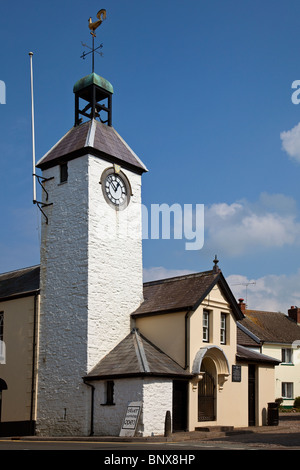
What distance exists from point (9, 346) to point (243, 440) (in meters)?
13.4

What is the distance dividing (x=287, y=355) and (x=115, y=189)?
26023mm

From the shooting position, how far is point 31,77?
32062mm

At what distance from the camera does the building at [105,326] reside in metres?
26.8

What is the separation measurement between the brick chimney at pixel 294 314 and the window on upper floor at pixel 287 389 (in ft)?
21.1

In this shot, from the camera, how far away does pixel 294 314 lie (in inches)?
2159

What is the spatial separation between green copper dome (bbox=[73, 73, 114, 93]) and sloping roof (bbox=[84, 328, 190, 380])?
517 inches

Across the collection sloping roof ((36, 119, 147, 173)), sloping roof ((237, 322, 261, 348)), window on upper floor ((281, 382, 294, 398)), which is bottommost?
window on upper floor ((281, 382, 294, 398))

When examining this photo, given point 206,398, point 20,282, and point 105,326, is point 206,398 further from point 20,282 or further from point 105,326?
point 20,282

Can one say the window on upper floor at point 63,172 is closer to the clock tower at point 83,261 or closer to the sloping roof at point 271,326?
the clock tower at point 83,261

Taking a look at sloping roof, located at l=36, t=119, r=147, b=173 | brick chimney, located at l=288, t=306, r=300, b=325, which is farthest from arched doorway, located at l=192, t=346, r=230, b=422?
brick chimney, located at l=288, t=306, r=300, b=325

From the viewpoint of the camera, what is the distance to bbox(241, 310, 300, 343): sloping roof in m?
49.4

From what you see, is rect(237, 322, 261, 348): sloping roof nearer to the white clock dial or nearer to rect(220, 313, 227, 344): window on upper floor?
rect(220, 313, 227, 344): window on upper floor
